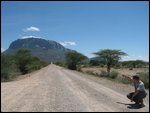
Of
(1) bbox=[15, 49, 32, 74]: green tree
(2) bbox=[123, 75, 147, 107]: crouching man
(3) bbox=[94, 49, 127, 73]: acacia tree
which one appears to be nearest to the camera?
(2) bbox=[123, 75, 147, 107]: crouching man

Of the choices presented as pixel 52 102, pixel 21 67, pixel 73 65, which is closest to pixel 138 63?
pixel 73 65

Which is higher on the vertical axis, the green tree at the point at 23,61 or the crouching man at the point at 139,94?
the green tree at the point at 23,61

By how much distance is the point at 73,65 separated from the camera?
85.2 meters

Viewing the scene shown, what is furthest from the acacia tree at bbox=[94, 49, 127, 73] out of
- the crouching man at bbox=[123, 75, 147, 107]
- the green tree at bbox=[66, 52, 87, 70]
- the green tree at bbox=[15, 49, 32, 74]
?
the crouching man at bbox=[123, 75, 147, 107]

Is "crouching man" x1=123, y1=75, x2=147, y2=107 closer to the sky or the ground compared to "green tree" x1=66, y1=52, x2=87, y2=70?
closer to the ground

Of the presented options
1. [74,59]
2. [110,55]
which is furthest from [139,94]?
[74,59]

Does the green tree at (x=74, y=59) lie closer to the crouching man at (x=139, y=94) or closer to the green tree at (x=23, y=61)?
the green tree at (x=23, y=61)

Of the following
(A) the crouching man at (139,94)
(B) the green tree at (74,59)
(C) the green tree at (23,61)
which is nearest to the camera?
(A) the crouching man at (139,94)

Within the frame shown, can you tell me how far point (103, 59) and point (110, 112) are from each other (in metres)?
48.7

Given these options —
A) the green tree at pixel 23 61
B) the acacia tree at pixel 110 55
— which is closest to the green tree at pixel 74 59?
the green tree at pixel 23 61

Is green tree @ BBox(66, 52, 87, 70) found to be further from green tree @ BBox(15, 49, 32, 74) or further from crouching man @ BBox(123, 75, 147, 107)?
crouching man @ BBox(123, 75, 147, 107)

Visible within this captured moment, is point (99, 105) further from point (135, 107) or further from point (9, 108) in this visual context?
point (9, 108)

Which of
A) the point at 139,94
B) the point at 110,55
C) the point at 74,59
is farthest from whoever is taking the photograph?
the point at 74,59

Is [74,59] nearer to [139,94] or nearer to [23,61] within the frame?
[23,61]
